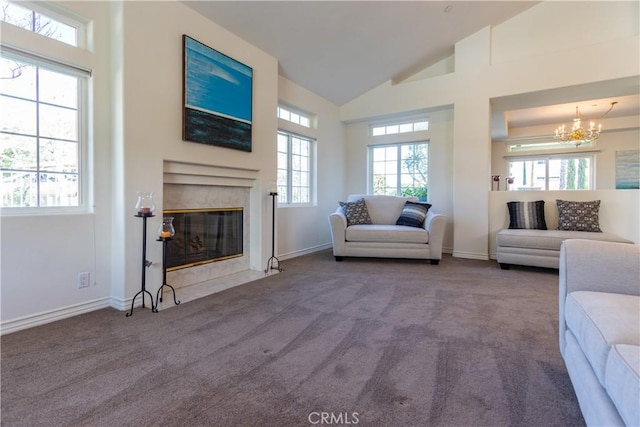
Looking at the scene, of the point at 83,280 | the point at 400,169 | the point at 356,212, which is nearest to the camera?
the point at 83,280

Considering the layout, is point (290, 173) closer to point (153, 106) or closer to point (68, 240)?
point (153, 106)

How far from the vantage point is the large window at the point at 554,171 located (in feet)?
22.4

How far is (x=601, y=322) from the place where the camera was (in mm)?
1076

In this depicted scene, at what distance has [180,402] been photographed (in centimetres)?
135

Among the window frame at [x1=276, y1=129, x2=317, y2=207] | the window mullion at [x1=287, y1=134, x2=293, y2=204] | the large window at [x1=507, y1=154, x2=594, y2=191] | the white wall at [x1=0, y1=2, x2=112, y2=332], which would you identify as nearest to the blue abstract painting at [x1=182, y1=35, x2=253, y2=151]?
the white wall at [x1=0, y1=2, x2=112, y2=332]

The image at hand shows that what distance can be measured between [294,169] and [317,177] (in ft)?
1.77

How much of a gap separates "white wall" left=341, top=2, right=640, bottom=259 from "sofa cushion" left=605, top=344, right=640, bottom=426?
13.0 ft

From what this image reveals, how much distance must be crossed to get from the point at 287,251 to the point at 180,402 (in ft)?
10.8

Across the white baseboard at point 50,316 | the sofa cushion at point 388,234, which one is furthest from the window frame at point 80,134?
the sofa cushion at point 388,234

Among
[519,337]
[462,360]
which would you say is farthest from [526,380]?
[519,337]

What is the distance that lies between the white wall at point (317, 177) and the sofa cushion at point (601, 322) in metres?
3.56

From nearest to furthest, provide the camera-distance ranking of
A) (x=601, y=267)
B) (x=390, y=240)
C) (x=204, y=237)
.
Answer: (x=601, y=267) → (x=204, y=237) → (x=390, y=240)

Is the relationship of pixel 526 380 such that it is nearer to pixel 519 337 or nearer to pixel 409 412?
pixel 519 337

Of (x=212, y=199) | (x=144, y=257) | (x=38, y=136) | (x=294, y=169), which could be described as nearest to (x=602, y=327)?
(x=144, y=257)
